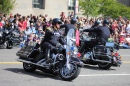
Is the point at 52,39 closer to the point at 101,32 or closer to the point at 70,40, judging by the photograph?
the point at 70,40

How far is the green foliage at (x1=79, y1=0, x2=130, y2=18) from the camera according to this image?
4203cm

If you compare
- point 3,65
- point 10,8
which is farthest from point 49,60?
point 10,8

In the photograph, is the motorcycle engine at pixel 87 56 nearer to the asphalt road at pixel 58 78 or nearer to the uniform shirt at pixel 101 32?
the asphalt road at pixel 58 78

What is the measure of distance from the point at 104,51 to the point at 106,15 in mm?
31693

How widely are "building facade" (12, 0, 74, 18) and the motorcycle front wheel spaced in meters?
30.2

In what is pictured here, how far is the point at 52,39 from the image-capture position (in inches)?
456

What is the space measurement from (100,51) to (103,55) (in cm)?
21

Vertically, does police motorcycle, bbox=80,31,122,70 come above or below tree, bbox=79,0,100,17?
below

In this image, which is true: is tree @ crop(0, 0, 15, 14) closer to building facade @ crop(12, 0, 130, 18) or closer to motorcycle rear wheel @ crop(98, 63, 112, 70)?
building facade @ crop(12, 0, 130, 18)

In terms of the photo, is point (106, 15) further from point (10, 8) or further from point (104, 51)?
point (104, 51)

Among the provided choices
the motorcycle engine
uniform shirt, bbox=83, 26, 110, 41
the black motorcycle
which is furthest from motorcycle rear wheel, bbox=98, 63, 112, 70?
the black motorcycle

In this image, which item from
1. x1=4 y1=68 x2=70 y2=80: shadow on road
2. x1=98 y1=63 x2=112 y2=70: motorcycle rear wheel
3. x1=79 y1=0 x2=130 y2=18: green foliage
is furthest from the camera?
x1=79 y1=0 x2=130 y2=18: green foliage

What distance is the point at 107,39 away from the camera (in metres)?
14.3

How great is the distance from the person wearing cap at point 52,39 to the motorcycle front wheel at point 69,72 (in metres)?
0.55
